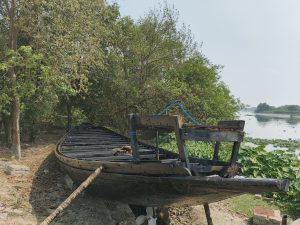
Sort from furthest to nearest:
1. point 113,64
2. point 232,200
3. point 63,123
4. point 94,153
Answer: point 63,123 → point 113,64 → point 232,200 → point 94,153

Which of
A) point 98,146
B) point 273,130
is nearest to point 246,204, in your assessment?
point 98,146

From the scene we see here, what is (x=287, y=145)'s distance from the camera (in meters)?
39.0

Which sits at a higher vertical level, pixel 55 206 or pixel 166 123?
pixel 166 123

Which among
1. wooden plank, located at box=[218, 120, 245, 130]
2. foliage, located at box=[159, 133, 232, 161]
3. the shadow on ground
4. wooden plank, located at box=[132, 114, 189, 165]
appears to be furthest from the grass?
wooden plank, located at box=[132, 114, 189, 165]

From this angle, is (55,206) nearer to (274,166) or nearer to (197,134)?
(197,134)

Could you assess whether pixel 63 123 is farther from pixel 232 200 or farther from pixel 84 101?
pixel 232 200

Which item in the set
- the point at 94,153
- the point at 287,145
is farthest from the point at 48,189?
the point at 287,145

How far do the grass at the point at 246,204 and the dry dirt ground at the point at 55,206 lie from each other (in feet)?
0.86

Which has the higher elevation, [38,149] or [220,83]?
[220,83]

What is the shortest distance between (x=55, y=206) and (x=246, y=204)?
219 inches

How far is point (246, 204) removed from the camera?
34.3ft

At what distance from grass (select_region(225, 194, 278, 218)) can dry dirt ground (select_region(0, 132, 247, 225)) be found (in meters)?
0.26

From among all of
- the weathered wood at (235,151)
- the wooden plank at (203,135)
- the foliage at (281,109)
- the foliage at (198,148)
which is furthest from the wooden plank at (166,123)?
the foliage at (281,109)

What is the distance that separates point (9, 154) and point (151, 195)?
7.45 m
